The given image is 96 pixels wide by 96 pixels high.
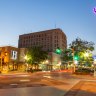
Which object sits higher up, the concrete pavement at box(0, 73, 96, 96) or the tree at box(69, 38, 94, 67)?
the tree at box(69, 38, 94, 67)

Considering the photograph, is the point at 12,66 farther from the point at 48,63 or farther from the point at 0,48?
the point at 48,63

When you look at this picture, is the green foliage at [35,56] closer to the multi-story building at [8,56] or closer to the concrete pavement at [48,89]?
the multi-story building at [8,56]

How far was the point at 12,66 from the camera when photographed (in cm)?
9125

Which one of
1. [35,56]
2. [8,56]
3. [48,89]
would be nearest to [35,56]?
[35,56]

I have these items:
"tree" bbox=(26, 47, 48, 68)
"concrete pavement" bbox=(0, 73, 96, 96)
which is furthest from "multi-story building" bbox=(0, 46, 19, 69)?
"concrete pavement" bbox=(0, 73, 96, 96)

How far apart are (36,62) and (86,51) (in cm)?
2133

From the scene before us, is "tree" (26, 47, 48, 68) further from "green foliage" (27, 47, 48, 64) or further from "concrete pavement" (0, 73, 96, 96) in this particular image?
"concrete pavement" (0, 73, 96, 96)

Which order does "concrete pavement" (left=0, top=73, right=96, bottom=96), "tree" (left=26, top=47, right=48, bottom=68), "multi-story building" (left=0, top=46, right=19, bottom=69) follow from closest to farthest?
"concrete pavement" (left=0, top=73, right=96, bottom=96)
"multi-story building" (left=0, top=46, right=19, bottom=69)
"tree" (left=26, top=47, right=48, bottom=68)

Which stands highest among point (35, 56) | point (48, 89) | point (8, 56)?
point (35, 56)

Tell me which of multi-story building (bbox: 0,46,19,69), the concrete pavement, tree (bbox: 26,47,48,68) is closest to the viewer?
the concrete pavement

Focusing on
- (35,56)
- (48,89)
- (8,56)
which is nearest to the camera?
(48,89)

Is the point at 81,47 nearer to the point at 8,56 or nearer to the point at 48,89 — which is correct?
the point at 8,56

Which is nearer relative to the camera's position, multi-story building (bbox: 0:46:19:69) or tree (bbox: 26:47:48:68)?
multi-story building (bbox: 0:46:19:69)

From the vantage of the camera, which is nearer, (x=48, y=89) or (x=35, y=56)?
(x=48, y=89)
